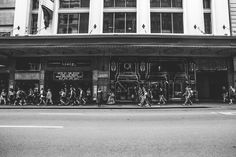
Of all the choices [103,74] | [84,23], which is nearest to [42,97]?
[103,74]

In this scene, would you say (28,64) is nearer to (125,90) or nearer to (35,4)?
(35,4)

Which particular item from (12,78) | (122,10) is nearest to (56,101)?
(12,78)

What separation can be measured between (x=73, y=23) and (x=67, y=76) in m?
6.03

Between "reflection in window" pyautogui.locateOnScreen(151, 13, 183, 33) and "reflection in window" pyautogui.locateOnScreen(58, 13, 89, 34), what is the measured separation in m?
7.58

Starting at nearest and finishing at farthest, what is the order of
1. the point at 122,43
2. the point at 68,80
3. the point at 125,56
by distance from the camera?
the point at 122,43, the point at 125,56, the point at 68,80

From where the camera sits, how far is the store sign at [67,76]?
2041 centimetres

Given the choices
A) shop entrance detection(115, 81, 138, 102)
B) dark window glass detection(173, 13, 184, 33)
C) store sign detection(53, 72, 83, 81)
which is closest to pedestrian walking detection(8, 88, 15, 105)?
store sign detection(53, 72, 83, 81)

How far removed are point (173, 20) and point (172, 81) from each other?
6769mm

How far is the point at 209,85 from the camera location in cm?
2128

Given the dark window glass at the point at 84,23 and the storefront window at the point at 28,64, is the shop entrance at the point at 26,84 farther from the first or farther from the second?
the dark window glass at the point at 84,23

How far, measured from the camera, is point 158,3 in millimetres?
21031

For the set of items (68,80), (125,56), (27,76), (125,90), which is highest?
(125,56)

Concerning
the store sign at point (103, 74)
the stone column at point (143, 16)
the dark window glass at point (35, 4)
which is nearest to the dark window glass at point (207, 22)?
the stone column at point (143, 16)

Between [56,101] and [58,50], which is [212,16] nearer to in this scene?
[58,50]
